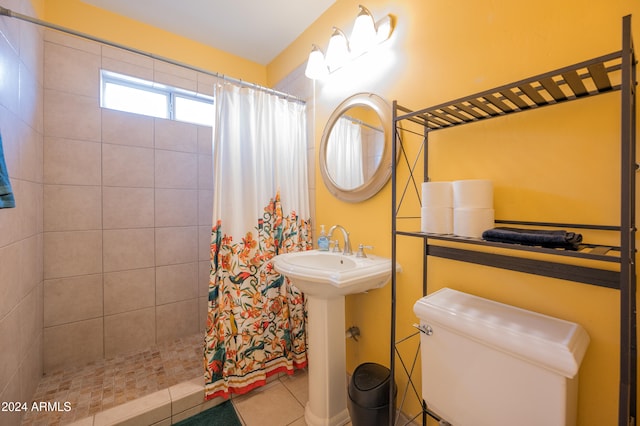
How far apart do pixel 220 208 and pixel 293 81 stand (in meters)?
1.27

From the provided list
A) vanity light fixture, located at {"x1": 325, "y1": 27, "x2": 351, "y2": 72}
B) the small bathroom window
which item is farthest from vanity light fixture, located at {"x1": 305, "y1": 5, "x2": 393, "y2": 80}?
the small bathroom window

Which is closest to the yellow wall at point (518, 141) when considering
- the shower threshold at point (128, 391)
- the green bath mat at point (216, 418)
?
the green bath mat at point (216, 418)

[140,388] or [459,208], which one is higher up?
[459,208]

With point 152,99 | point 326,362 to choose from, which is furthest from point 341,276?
point 152,99

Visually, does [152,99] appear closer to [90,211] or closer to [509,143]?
[90,211]

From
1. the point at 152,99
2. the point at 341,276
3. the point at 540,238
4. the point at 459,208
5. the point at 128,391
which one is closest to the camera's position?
the point at 540,238

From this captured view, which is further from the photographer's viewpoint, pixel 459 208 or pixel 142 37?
pixel 142 37

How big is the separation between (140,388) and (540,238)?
2163 millimetres

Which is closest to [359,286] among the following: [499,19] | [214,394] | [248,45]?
[214,394]

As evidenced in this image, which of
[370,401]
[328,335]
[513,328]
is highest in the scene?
[513,328]

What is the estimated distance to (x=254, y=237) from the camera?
173 cm

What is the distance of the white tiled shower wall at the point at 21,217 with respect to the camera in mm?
1201

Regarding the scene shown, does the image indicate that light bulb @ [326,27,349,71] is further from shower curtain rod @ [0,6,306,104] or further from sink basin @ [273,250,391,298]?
sink basin @ [273,250,391,298]

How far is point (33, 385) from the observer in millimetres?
1564
